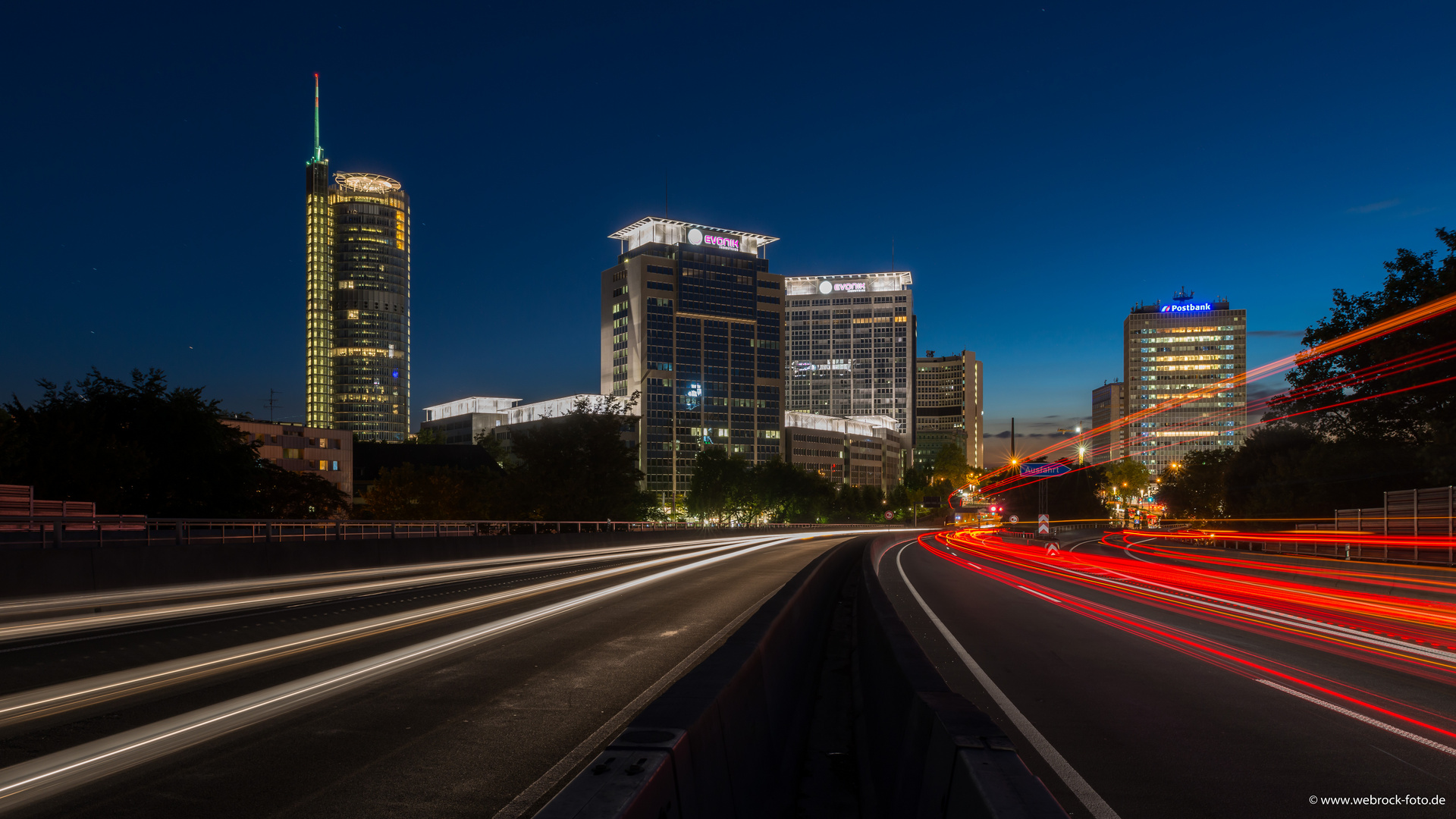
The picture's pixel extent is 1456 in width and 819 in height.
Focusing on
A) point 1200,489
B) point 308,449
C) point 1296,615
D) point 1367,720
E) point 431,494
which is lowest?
point 431,494

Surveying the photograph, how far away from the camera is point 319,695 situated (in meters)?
8.92

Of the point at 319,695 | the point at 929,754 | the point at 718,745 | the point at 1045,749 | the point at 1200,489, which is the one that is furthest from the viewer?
the point at 1200,489

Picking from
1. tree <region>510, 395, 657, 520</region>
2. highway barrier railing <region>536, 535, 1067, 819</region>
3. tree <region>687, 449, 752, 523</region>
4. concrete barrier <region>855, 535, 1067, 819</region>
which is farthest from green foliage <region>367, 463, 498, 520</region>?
concrete barrier <region>855, 535, 1067, 819</region>

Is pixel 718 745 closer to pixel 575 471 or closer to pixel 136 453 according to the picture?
pixel 136 453

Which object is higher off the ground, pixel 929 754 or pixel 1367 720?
pixel 929 754

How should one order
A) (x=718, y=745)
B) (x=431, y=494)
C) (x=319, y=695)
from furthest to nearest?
1. (x=431, y=494)
2. (x=319, y=695)
3. (x=718, y=745)

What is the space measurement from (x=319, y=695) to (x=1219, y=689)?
28.5 ft

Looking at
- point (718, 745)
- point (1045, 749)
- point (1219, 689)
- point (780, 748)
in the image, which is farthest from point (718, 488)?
point (718, 745)

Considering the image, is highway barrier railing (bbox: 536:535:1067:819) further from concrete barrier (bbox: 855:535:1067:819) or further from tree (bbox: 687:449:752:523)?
tree (bbox: 687:449:752:523)

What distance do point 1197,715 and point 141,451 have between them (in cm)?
4551

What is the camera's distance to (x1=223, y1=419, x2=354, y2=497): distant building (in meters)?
136

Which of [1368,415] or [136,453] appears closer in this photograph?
[136,453]

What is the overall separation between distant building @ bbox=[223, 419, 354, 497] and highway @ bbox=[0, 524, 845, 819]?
4929 inches

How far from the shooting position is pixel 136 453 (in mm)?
42094
